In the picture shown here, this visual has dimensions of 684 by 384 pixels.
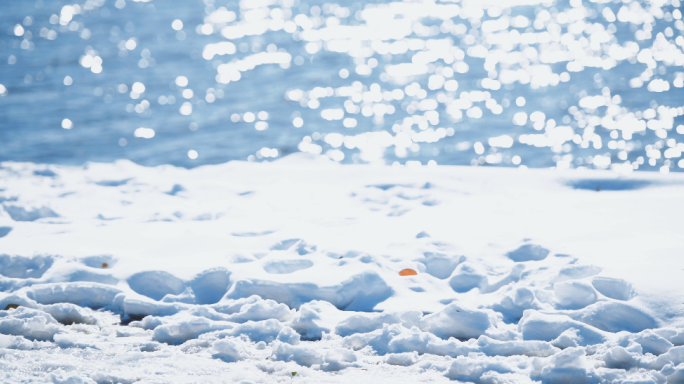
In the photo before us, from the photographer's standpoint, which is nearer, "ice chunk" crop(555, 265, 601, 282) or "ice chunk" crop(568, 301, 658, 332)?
"ice chunk" crop(568, 301, 658, 332)

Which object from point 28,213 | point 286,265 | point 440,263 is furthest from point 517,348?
point 28,213

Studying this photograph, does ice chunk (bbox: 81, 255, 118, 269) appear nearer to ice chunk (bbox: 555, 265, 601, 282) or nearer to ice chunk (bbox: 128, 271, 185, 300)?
ice chunk (bbox: 128, 271, 185, 300)

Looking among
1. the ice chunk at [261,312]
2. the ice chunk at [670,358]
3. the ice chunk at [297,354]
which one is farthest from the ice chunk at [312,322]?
the ice chunk at [670,358]

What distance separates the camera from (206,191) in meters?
6.25

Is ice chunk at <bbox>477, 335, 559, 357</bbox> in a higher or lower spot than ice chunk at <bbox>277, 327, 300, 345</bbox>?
lower

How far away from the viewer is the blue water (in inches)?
411

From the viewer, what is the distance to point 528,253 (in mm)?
4406

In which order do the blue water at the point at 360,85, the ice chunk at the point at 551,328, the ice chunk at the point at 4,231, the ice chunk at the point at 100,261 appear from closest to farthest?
the ice chunk at the point at 551,328
the ice chunk at the point at 100,261
the ice chunk at the point at 4,231
the blue water at the point at 360,85

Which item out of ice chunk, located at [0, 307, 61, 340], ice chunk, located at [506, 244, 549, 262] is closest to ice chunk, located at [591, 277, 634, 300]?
ice chunk, located at [506, 244, 549, 262]

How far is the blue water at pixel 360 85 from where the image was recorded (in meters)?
10.4

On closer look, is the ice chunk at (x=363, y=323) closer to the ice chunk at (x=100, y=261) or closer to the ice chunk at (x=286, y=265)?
the ice chunk at (x=286, y=265)

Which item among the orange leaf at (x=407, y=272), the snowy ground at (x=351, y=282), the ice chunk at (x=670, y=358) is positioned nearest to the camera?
the ice chunk at (x=670, y=358)

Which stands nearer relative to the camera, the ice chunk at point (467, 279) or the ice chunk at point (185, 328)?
the ice chunk at point (185, 328)

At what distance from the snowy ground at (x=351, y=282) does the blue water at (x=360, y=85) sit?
14.3ft
